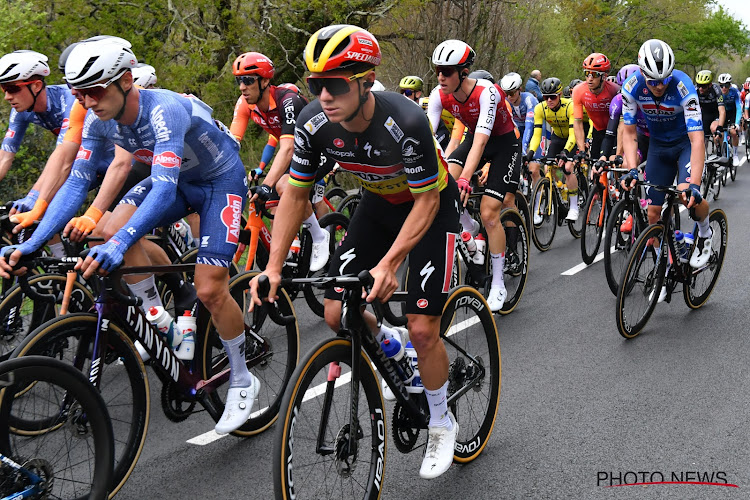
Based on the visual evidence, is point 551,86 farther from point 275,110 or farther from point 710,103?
point 710,103

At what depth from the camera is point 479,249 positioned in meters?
7.21

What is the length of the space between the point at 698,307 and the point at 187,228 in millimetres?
5076

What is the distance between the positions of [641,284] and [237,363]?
3.63 metres

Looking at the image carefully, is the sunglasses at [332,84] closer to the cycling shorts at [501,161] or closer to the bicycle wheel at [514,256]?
the cycling shorts at [501,161]

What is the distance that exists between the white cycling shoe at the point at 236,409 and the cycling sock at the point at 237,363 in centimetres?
4

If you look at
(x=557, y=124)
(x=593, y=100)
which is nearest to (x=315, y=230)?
(x=593, y=100)

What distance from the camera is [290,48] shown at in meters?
16.8

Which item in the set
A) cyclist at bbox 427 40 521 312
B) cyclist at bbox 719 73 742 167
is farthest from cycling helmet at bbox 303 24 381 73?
cyclist at bbox 719 73 742 167

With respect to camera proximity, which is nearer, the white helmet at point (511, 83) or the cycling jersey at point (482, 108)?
the cycling jersey at point (482, 108)

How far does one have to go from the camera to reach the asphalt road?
3.99m

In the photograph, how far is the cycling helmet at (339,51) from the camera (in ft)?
10.6

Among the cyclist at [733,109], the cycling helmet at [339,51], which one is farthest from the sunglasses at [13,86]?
the cyclist at [733,109]

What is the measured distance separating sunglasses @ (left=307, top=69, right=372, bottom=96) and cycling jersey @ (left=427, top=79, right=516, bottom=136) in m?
3.24

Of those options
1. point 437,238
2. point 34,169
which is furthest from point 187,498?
point 34,169
